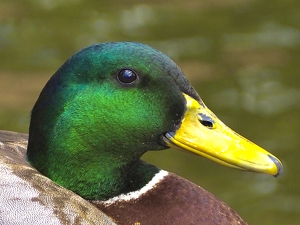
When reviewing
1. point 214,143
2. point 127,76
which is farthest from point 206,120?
point 127,76

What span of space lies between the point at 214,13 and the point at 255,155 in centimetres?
444

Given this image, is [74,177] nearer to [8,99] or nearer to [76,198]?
[76,198]

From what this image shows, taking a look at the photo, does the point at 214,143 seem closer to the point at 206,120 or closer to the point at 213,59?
the point at 206,120

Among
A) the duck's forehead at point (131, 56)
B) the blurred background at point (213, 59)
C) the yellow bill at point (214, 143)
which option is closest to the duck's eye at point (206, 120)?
the yellow bill at point (214, 143)

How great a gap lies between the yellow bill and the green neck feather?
0.15 feet

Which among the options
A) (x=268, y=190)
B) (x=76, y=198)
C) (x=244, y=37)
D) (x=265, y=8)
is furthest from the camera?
(x=265, y=8)

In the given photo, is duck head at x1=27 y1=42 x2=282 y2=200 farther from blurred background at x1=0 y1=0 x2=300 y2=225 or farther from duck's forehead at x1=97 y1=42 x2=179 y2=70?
blurred background at x1=0 y1=0 x2=300 y2=225

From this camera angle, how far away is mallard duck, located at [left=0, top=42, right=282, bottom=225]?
2.80 metres

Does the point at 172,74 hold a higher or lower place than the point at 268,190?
higher

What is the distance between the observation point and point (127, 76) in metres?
2.79

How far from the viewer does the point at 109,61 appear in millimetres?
2799

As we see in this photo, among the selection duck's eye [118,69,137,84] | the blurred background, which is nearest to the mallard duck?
duck's eye [118,69,137,84]

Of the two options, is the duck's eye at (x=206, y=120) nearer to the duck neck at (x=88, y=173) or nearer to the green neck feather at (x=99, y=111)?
the green neck feather at (x=99, y=111)

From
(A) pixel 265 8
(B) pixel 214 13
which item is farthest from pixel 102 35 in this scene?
(A) pixel 265 8
